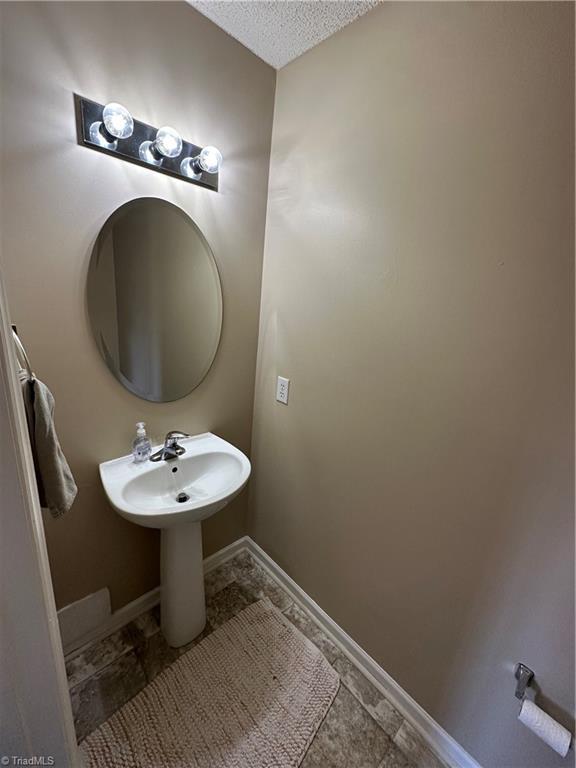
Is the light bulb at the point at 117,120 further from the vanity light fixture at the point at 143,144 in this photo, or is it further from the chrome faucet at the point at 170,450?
the chrome faucet at the point at 170,450

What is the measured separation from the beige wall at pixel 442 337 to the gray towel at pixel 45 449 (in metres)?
0.90

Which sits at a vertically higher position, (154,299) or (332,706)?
(154,299)

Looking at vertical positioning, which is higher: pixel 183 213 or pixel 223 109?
pixel 223 109

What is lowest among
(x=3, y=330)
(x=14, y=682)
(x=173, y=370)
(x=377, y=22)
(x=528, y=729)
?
(x=528, y=729)

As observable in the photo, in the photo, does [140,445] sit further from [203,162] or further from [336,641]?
[336,641]

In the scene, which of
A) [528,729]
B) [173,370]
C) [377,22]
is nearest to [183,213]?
[173,370]

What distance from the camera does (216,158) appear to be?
116 cm

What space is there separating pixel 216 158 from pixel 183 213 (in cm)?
23

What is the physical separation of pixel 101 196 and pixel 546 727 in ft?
6.57

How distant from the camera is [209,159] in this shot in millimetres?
1152

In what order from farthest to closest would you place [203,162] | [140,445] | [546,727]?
[140,445] < [203,162] < [546,727]

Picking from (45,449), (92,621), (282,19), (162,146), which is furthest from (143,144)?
(92,621)

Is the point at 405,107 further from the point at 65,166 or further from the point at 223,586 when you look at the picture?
the point at 223,586

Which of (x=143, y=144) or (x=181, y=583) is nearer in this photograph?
(x=143, y=144)
